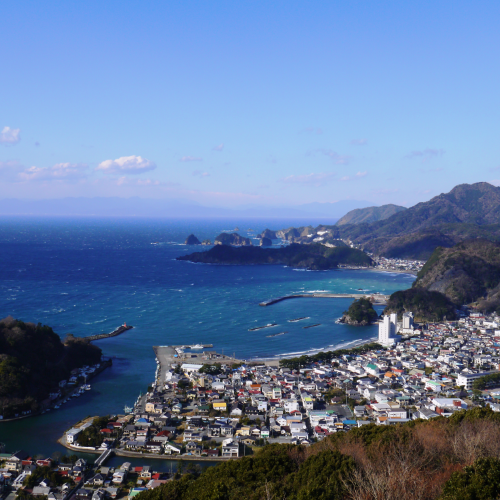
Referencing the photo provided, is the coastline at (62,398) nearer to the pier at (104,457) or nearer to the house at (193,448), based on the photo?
the pier at (104,457)

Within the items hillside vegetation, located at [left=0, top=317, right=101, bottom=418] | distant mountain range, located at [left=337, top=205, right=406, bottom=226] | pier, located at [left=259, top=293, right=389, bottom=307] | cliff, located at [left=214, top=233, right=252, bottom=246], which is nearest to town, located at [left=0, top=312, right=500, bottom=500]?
hillside vegetation, located at [left=0, top=317, right=101, bottom=418]

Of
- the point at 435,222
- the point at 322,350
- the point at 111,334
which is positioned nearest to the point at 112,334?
the point at 111,334

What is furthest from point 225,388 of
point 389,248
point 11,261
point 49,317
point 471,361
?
point 389,248

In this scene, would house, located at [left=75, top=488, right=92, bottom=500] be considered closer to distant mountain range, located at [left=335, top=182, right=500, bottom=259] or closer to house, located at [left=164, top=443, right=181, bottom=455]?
house, located at [left=164, top=443, right=181, bottom=455]

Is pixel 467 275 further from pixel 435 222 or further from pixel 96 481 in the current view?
pixel 435 222

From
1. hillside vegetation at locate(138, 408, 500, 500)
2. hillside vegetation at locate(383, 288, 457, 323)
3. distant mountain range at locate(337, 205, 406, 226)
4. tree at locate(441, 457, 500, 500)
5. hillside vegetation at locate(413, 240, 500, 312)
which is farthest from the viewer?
distant mountain range at locate(337, 205, 406, 226)

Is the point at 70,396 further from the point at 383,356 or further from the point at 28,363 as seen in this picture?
the point at 383,356
